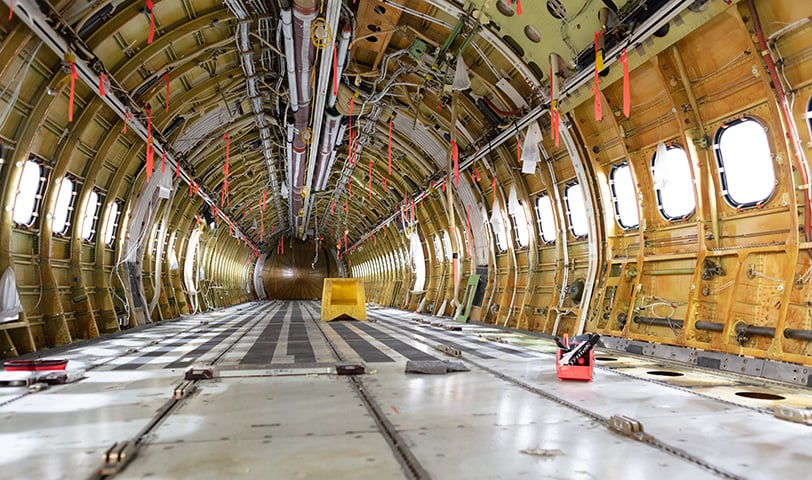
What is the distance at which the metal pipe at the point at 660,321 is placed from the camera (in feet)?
25.8

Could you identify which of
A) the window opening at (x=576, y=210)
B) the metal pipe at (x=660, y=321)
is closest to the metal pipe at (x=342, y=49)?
the window opening at (x=576, y=210)

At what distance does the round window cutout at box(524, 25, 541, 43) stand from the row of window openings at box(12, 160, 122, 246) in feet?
28.9

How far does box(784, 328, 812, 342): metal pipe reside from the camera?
584 cm

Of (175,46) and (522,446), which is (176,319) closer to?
(175,46)

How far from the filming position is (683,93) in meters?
7.70

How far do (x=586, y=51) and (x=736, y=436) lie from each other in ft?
21.0

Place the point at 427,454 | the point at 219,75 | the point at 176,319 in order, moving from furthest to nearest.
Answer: the point at 176,319 < the point at 219,75 < the point at 427,454

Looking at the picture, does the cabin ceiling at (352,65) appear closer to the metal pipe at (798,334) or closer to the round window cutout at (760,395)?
the metal pipe at (798,334)

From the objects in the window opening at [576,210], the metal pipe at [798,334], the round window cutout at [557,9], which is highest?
the round window cutout at [557,9]

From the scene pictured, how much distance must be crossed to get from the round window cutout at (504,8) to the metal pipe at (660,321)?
19.1 ft

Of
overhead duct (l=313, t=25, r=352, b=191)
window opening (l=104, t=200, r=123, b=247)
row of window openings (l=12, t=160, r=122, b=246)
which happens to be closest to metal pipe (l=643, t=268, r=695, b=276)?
overhead duct (l=313, t=25, r=352, b=191)

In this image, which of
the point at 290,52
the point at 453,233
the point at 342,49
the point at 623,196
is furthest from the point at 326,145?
the point at 623,196

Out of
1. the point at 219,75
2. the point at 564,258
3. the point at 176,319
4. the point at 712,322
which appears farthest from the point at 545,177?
the point at 176,319

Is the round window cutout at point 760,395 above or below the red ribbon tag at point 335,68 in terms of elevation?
below
